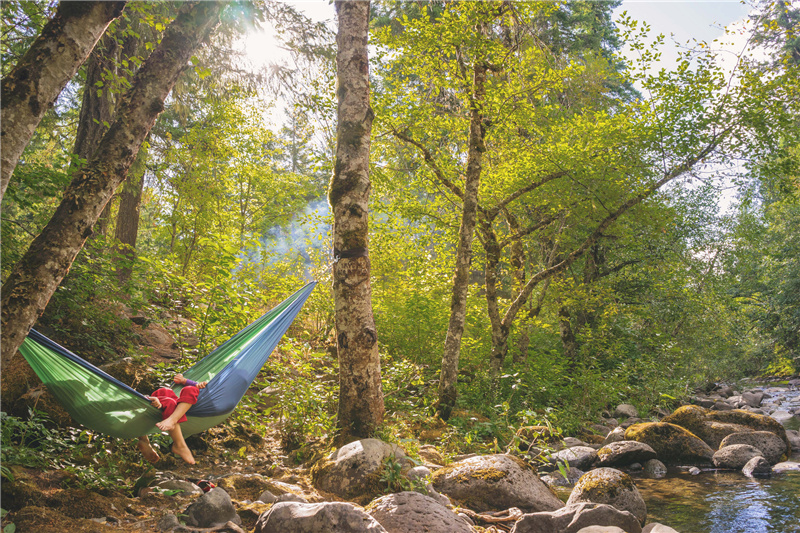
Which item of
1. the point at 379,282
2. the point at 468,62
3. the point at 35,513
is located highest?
the point at 468,62

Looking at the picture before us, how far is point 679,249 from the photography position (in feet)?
30.5

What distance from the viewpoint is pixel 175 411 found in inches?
94.4

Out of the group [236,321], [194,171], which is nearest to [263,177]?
→ [194,171]

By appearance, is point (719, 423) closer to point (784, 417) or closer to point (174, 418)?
point (784, 417)

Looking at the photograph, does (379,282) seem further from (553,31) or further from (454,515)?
(553,31)

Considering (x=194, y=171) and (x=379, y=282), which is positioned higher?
(x=194, y=171)

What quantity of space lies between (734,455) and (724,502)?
145 centimetres

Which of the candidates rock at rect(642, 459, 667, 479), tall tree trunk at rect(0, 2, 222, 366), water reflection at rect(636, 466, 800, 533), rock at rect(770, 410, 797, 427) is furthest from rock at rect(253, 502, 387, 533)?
rock at rect(770, 410, 797, 427)

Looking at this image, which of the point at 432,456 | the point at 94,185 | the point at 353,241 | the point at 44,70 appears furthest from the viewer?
the point at 432,456

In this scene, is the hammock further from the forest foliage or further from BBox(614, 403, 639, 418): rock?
BBox(614, 403, 639, 418): rock

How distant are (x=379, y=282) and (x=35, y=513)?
5.44 meters

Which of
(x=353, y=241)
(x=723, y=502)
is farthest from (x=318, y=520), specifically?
(x=723, y=502)

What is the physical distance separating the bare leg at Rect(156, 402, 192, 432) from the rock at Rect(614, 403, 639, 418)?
6.90 metres

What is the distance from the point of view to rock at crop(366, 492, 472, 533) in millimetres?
2225
